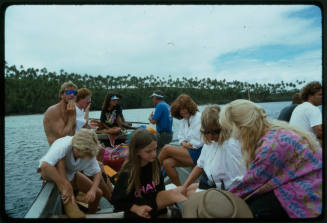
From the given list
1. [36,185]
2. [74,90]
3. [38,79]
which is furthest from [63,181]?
[38,79]

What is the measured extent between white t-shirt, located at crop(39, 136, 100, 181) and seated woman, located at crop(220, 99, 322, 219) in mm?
1369

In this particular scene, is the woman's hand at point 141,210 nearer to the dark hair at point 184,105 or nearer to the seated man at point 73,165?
the seated man at point 73,165

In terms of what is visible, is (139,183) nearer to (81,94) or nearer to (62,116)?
(62,116)

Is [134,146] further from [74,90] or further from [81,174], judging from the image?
[74,90]

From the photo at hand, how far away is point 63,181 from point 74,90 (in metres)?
1.09

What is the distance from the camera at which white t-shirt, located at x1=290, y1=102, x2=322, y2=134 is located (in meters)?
2.25

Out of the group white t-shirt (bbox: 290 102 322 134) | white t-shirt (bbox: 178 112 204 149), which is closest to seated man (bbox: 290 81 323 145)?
white t-shirt (bbox: 290 102 322 134)

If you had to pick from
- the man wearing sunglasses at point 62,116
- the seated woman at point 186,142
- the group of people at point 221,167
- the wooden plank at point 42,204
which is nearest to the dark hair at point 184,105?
the seated woman at point 186,142

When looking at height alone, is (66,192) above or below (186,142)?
below

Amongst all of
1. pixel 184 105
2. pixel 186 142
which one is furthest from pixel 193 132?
pixel 184 105

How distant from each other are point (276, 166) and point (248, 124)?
1.01 ft

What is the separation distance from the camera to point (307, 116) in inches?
91.7

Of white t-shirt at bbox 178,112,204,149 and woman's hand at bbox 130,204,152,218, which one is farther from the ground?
white t-shirt at bbox 178,112,204,149

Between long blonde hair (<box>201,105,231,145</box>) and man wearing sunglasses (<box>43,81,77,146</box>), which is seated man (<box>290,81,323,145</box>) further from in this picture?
man wearing sunglasses (<box>43,81,77,146</box>)
